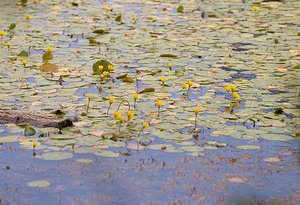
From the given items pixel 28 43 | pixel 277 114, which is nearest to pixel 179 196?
pixel 277 114

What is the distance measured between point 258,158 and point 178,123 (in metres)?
0.68

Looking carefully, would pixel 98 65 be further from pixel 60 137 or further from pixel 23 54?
pixel 60 137

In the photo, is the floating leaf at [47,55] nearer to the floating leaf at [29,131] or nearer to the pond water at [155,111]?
the pond water at [155,111]

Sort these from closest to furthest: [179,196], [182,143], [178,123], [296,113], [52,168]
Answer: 1. [179,196]
2. [52,168]
3. [182,143]
4. [178,123]
5. [296,113]

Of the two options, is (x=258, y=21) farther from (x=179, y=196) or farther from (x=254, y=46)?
(x=179, y=196)

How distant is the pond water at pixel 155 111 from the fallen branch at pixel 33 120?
0.17ft

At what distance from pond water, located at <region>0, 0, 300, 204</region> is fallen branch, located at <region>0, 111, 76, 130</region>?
0.17 feet

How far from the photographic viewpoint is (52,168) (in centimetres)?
262

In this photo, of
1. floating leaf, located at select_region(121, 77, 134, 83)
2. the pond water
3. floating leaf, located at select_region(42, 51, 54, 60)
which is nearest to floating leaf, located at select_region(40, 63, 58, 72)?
the pond water

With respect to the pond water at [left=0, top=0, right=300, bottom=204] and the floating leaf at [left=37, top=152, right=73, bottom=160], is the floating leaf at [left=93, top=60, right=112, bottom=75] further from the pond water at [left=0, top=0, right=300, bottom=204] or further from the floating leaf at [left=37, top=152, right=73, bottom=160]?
the floating leaf at [left=37, top=152, right=73, bottom=160]

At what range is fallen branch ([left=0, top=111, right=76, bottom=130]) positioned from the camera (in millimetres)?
3130

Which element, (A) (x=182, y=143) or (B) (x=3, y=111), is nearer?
(A) (x=182, y=143)

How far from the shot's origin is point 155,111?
3520 millimetres

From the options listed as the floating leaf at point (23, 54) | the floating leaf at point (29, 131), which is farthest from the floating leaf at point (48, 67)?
the floating leaf at point (29, 131)
